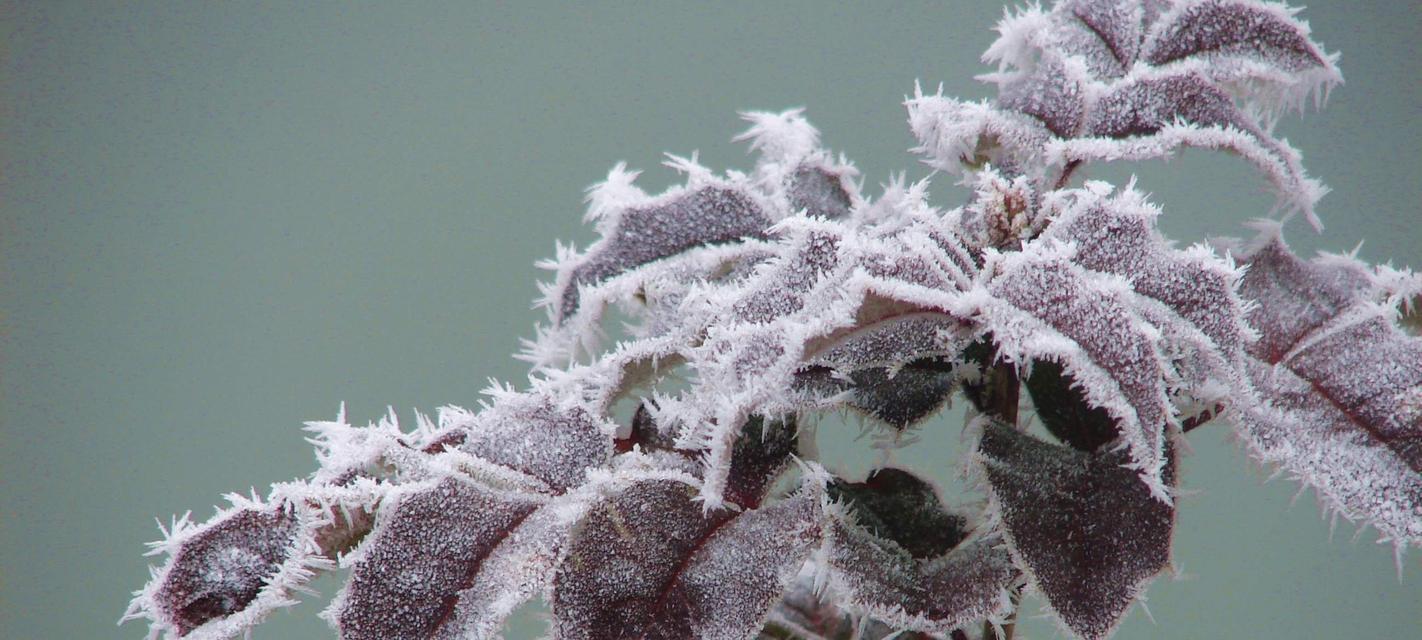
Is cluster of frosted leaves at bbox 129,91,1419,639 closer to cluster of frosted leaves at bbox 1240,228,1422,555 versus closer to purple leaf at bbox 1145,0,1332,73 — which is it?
cluster of frosted leaves at bbox 1240,228,1422,555

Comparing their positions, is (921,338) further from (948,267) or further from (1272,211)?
(1272,211)

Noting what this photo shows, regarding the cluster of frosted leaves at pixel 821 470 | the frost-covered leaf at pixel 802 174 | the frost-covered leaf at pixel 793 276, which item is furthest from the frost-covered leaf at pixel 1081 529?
the frost-covered leaf at pixel 802 174

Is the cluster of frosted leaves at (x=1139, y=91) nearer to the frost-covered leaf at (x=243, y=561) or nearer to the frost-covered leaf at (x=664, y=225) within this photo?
the frost-covered leaf at (x=664, y=225)

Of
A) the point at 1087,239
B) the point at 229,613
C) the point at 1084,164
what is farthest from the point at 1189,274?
the point at 229,613

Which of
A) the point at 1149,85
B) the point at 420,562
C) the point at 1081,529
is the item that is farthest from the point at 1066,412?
the point at 420,562

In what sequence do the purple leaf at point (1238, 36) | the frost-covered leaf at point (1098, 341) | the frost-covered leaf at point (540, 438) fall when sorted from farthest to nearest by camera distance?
the purple leaf at point (1238, 36) → the frost-covered leaf at point (540, 438) → the frost-covered leaf at point (1098, 341)

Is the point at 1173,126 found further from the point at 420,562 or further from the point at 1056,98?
the point at 420,562
